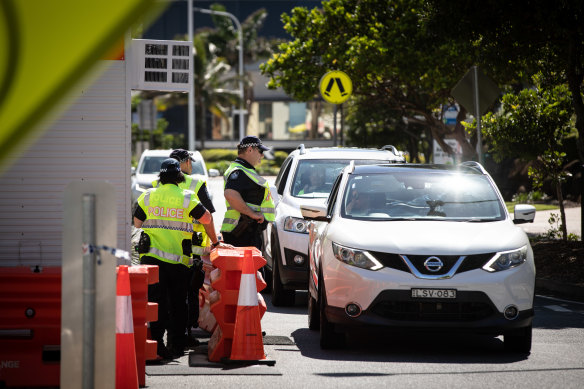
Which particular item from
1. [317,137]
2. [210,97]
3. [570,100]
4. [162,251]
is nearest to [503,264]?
[162,251]

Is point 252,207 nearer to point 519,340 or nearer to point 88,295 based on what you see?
point 519,340

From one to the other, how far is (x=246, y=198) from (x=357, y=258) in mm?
1997

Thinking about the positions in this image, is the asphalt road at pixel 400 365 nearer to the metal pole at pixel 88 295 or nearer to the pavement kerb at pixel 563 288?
the pavement kerb at pixel 563 288

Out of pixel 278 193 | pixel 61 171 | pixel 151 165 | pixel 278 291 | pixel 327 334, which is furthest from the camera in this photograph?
pixel 151 165

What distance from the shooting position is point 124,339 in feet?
19.2

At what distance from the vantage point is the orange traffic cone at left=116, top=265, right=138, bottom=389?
581cm

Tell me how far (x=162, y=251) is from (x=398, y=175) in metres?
2.57

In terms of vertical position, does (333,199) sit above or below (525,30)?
below

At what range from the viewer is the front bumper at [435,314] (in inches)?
295

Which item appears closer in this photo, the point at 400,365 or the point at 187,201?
the point at 400,365

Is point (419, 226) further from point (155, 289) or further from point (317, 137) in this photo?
point (317, 137)

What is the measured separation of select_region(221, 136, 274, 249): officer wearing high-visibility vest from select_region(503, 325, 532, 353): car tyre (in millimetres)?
2675

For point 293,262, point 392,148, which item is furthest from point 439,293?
point 392,148

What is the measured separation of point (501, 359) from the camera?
7.65m
